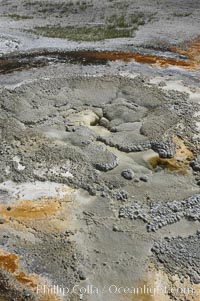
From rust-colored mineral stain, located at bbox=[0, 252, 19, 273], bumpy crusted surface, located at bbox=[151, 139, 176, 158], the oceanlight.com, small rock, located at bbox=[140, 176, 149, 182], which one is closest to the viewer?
the oceanlight.com

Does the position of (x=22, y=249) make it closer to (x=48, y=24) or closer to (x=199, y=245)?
(x=199, y=245)

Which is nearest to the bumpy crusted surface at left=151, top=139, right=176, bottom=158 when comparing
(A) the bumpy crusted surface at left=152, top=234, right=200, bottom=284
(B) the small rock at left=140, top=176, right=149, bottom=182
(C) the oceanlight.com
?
(B) the small rock at left=140, top=176, right=149, bottom=182

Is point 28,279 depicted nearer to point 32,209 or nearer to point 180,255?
point 32,209

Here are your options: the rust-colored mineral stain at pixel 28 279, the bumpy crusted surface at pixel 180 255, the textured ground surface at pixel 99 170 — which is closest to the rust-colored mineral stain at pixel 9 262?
the textured ground surface at pixel 99 170

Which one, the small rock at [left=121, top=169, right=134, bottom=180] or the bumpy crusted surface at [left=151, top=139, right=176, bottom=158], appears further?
the bumpy crusted surface at [left=151, top=139, right=176, bottom=158]

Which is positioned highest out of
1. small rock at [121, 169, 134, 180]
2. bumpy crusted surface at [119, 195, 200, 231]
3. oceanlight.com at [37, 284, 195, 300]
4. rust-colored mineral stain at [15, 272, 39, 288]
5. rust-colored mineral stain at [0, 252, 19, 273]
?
small rock at [121, 169, 134, 180]

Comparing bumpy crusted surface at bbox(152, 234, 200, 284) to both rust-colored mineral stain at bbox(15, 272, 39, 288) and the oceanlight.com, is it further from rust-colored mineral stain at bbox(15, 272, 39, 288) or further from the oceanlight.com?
rust-colored mineral stain at bbox(15, 272, 39, 288)
